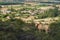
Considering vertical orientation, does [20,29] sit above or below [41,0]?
above

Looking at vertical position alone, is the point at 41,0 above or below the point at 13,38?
below

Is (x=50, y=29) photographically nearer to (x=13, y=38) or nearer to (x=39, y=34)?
(x=39, y=34)

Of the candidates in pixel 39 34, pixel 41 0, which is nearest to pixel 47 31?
pixel 39 34

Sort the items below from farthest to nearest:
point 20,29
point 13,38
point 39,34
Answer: point 20,29, point 39,34, point 13,38

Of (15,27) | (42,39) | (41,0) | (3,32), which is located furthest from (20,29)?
(41,0)

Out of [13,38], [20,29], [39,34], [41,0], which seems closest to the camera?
[13,38]

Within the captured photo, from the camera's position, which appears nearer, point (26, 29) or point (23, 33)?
point (23, 33)

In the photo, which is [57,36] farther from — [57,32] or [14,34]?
[14,34]

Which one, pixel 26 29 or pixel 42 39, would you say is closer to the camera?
pixel 42 39

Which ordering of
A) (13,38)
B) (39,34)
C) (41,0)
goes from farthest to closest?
1. (41,0)
2. (39,34)
3. (13,38)
